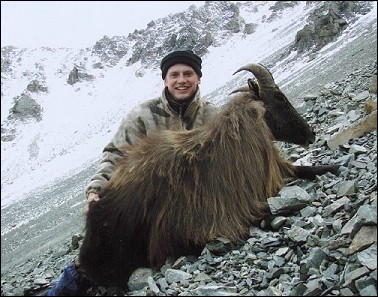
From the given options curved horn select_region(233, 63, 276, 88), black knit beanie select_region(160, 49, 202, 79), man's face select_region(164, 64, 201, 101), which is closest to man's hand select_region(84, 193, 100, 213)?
man's face select_region(164, 64, 201, 101)

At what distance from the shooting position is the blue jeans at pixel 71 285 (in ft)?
11.2

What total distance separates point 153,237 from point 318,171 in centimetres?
172

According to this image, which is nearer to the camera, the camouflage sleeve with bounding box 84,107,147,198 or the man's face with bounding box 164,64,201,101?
the camouflage sleeve with bounding box 84,107,147,198

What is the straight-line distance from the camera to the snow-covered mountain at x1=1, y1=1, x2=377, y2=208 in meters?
43.5

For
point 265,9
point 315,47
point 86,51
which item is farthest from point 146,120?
point 86,51

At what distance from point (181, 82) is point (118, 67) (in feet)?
297

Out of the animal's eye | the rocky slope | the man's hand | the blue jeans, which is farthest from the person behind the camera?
the animal's eye

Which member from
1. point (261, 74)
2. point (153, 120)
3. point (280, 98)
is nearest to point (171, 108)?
point (153, 120)

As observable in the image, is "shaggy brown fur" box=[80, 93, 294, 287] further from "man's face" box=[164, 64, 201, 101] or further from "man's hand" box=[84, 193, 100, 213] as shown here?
"man's face" box=[164, 64, 201, 101]

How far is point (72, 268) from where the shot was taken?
3.56 metres

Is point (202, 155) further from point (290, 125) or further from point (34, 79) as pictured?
point (34, 79)

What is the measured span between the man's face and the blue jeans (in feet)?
7.04

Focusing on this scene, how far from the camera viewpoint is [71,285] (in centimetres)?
347

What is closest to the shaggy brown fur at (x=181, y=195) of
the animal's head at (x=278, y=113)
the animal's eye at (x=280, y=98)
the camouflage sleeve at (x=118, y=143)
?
the camouflage sleeve at (x=118, y=143)
